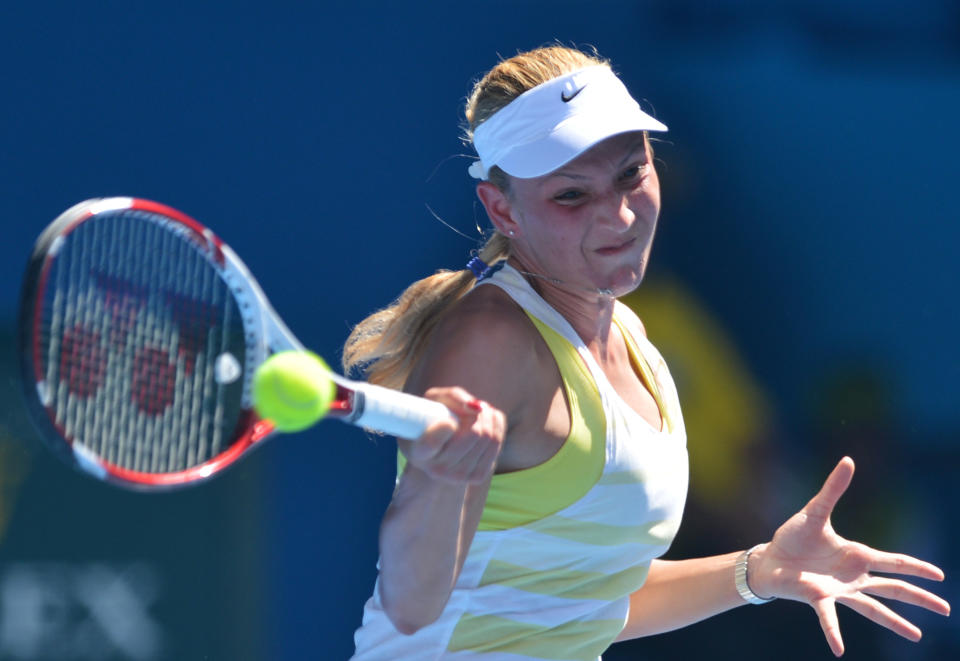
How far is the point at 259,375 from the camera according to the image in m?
1.38

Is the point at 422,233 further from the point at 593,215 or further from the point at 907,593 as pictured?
the point at 907,593

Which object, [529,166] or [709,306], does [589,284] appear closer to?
[529,166]

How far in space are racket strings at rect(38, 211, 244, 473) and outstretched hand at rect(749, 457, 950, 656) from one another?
105 centimetres

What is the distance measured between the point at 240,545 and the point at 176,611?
0.62ft

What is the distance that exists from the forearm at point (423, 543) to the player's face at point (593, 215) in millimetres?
445

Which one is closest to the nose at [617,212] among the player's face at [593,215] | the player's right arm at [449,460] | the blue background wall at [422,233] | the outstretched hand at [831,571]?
the player's face at [593,215]

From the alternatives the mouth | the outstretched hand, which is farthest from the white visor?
the outstretched hand

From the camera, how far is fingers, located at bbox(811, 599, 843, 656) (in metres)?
2.08

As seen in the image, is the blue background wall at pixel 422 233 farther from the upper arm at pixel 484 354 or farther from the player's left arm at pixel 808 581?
the upper arm at pixel 484 354

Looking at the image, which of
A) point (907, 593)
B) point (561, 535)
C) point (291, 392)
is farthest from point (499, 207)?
point (907, 593)

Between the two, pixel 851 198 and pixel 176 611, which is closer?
pixel 176 611

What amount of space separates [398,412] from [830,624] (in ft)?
3.27

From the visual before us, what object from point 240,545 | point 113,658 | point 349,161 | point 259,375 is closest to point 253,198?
point 349,161

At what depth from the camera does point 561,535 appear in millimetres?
1855
